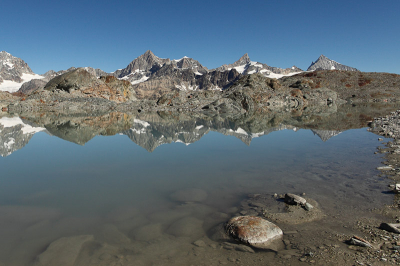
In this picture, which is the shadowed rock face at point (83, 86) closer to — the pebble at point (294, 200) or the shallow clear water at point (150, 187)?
the shallow clear water at point (150, 187)

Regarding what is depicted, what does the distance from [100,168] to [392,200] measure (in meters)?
11.4

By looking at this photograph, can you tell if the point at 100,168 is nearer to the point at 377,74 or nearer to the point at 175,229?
the point at 175,229

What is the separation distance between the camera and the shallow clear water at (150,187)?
19.4 ft

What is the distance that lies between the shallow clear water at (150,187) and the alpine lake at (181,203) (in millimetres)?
39

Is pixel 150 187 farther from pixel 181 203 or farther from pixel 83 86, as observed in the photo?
pixel 83 86

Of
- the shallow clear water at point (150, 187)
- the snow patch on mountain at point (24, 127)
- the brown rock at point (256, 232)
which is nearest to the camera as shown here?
the brown rock at point (256, 232)

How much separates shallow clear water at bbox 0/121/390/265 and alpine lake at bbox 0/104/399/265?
0.13ft

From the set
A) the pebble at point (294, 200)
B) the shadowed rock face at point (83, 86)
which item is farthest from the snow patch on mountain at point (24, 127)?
the shadowed rock face at point (83, 86)

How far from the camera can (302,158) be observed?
41.9 ft

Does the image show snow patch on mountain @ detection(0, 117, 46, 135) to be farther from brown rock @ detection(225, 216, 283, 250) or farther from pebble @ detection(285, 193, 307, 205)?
pebble @ detection(285, 193, 307, 205)

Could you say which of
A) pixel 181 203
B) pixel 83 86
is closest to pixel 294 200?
pixel 181 203

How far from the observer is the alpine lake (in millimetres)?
5211

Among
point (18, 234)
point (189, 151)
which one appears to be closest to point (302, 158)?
point (189, 151)

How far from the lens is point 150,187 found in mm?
8961
